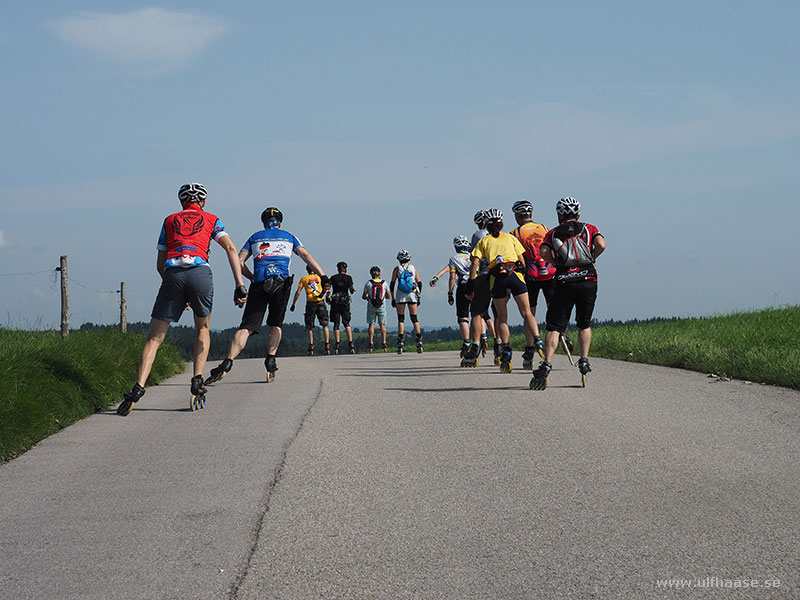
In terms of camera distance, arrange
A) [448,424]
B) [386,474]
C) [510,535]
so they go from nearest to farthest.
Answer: [510,535], [386,474], [448,424]

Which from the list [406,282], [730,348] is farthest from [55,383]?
[406,282]

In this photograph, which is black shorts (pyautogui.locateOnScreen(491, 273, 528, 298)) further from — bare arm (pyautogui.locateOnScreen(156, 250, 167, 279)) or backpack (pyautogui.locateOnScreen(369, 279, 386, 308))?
backpack (pyautogui.locateOnScreen(369, 279, 386, 308))

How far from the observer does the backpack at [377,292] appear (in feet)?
79.0

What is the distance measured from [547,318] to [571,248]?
0.93 metres

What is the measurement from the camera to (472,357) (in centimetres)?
1484

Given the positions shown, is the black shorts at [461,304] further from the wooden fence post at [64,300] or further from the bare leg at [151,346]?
the wooden fence post at [64,300]

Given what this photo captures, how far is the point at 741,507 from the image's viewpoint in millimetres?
4996

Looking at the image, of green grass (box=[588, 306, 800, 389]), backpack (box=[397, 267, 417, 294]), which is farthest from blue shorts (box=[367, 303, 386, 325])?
green grass (box=[588, 306, 800, 389])

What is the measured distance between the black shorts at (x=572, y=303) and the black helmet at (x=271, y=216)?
151 inches

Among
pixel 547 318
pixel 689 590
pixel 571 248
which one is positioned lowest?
pixel 689 590

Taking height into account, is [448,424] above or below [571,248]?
below

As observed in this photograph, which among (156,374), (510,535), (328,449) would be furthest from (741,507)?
(156,374)

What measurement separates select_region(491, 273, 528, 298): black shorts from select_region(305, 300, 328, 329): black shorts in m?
11.9

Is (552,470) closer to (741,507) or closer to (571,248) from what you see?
(741,507)
